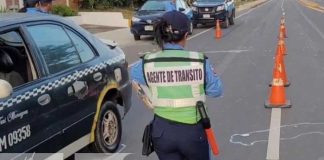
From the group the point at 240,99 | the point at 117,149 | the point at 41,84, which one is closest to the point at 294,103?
the point at 240,99

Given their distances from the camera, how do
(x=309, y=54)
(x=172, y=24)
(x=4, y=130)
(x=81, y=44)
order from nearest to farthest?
(x=172, y=24) → (x=4, y=130) → (x=81, y=44) → (x=309, y=54)

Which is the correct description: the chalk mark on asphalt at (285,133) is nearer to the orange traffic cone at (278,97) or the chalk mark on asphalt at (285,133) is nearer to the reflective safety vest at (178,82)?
the orange traffic cone at (278,97)

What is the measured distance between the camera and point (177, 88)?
355 cm

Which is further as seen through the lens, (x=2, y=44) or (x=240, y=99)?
(x=240, y=99)

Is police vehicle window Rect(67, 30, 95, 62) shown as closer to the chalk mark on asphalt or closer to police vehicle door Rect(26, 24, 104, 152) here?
police vehicle door Rect(26, 24, 104, 152)

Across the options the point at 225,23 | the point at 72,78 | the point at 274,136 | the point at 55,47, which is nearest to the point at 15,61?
the point at 55,47

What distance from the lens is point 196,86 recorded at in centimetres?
356

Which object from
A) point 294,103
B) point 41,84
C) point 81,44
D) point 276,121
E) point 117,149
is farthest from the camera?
point 294,103

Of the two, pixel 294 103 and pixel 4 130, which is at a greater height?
pixel 4 130

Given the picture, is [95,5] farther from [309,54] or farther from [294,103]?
[294,103]

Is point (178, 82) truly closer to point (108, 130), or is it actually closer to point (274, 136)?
point (108, 130)

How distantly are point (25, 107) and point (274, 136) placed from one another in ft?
11.3

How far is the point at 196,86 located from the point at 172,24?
1.36 feet

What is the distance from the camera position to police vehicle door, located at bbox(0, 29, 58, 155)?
423 cm
